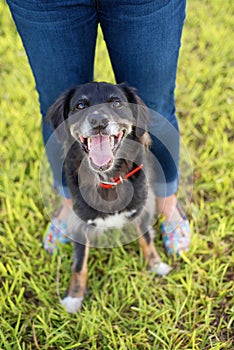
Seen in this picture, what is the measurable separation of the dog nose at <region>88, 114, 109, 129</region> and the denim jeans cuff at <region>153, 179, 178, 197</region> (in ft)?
2.56

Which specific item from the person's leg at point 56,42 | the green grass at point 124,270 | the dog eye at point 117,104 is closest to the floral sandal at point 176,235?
the green grass at point 124,270

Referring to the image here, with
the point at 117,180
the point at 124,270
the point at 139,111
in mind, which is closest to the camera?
the point at 139,111

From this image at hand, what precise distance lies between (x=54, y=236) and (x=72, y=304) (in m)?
0.50

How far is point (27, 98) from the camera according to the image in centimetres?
353

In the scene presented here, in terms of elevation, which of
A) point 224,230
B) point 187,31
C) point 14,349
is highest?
point 187,31

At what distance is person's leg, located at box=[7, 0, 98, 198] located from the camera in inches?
71.0

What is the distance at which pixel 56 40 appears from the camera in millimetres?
1925

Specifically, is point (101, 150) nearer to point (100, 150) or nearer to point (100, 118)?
point (100, 150)

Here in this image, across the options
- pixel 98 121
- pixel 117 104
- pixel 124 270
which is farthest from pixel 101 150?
pixel 124 270

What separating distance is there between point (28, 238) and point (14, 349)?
0.75 meters

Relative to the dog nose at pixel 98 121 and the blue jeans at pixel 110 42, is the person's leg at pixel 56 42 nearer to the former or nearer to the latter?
the blue jeans at pixel 110 42

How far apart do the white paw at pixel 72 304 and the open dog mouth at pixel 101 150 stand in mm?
900

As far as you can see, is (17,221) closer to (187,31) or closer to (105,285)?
(105,285)

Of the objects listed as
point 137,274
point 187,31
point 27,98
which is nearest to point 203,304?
point 137,274
